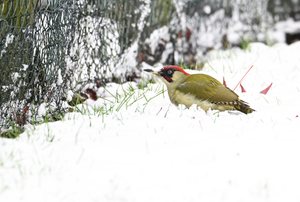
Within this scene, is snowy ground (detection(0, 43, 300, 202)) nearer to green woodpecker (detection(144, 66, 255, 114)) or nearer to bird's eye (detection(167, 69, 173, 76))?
green woodpecker (detection(144, 66, 255, 114))

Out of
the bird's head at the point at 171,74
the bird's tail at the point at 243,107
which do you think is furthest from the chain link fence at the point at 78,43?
the bird's tail at the point at 243,107

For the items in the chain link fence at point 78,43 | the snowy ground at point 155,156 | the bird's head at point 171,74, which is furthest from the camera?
the bird's head at point 171,74

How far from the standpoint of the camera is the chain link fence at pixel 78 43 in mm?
5328

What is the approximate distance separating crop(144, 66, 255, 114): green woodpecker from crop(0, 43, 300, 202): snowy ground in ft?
0.28

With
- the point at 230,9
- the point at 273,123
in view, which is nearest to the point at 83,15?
the point at 273,123

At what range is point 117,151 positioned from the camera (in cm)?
468

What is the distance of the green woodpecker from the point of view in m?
5.61

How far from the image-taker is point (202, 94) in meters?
5.59

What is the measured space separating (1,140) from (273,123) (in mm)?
2088

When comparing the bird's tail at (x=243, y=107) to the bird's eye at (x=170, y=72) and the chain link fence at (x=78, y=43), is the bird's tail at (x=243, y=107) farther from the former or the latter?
the chain link fence at (x=78, y=43)

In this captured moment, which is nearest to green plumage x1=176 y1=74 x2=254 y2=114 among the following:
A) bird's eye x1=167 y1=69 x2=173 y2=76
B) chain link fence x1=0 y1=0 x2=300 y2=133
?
bird's eye x1=167 y1=69 x2=173 y2=76

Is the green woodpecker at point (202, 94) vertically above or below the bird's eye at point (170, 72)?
below

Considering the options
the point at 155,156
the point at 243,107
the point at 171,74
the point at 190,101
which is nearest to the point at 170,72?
the point at 171,74

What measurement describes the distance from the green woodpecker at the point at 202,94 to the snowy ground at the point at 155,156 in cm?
8
